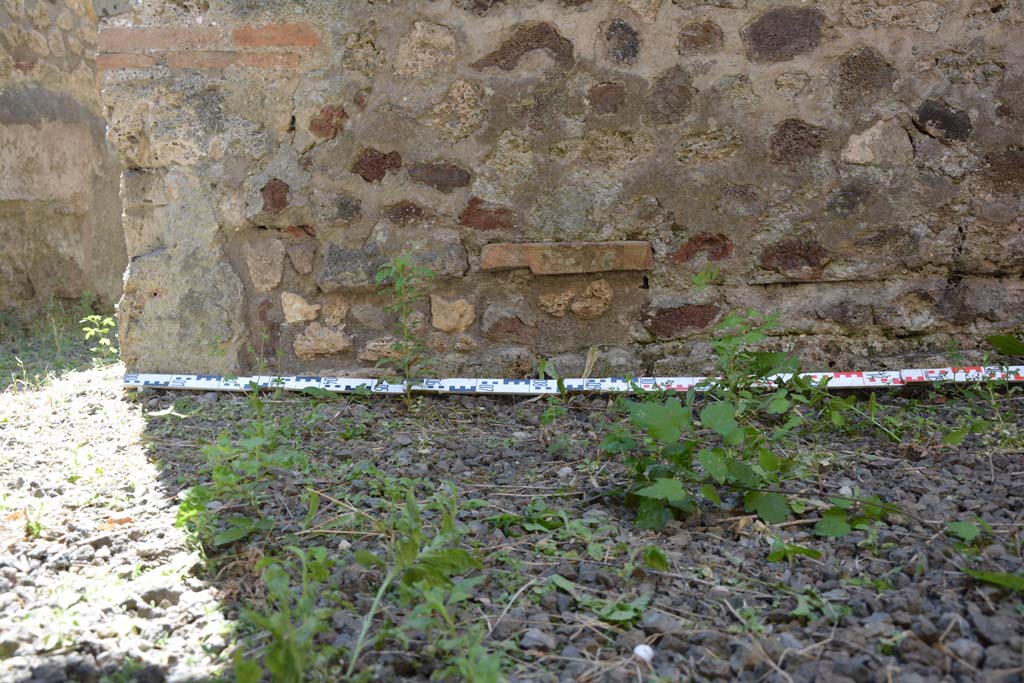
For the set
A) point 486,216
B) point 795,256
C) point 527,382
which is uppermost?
point 486,216

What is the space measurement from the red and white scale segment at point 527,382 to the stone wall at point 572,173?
0.08m

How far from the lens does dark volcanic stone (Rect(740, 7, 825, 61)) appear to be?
2832 mm

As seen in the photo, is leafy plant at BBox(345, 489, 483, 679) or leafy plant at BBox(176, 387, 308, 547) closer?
leafy plant at BBox(345, 489, 483, 679)

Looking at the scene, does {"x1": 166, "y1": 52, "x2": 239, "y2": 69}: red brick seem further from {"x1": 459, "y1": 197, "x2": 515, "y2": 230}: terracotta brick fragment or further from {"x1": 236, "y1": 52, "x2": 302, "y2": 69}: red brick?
{"x1": 459, "y1": 197, "x2": 515, "y2": 230}: terracotta brick fragment

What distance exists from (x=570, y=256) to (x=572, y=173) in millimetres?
289

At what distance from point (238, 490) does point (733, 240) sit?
1.86m

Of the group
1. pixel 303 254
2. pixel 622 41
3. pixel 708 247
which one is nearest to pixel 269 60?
pixel 303 254

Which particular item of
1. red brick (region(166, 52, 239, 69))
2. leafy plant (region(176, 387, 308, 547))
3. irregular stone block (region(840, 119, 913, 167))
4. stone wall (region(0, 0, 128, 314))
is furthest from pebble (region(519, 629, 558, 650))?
stone wall (region(0, 0, 128, 314))

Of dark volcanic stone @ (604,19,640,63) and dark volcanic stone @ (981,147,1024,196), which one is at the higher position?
dark volcanic stone @ (604,19,640,63)

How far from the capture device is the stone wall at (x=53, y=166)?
179 inches

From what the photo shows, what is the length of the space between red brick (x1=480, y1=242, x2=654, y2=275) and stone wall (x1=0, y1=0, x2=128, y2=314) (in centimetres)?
299

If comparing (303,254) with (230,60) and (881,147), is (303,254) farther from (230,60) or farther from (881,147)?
(881,147)

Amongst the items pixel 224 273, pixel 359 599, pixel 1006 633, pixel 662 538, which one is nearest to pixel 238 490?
pixel 359 599

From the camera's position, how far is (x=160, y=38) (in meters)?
2.96
